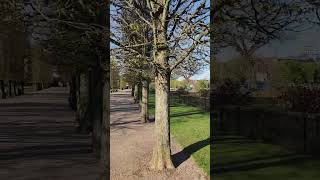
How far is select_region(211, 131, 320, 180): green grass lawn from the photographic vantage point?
4.17 meters

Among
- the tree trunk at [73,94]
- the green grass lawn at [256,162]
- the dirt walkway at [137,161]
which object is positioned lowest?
the dirt walkway at [137,161]

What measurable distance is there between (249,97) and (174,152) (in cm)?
398

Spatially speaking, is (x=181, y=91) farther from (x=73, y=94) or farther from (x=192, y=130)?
(x=73, y=94)

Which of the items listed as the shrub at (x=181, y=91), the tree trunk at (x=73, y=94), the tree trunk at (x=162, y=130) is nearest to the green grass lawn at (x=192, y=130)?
the tree trunk at (x=162, y=130)

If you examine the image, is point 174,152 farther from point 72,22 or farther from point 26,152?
point 72,22

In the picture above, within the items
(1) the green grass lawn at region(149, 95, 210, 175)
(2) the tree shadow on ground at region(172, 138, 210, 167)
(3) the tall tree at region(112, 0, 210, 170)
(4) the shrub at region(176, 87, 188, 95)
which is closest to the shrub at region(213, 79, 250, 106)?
(3) the tall tree at region(112, 0, 210, 170)

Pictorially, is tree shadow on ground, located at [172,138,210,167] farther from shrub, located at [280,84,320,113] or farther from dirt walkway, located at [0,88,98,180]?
shrub, located at [280,84,320,113]

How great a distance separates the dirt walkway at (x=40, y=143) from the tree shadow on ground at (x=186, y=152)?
1350mm

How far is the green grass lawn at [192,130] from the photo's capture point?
26.8 feet

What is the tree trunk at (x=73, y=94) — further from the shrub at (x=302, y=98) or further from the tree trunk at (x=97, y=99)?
the shrub at (x=302, y=98)

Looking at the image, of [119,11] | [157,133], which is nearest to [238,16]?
[119,11]

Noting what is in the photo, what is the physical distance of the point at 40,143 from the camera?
7578 mm

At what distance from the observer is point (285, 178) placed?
4379 mm

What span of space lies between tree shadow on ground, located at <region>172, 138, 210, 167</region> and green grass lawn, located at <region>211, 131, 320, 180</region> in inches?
94.0
